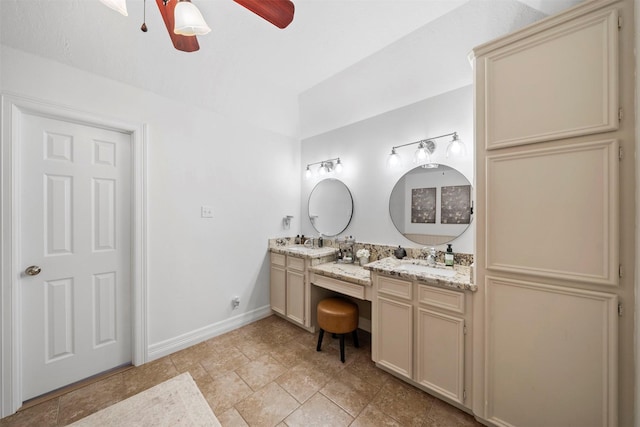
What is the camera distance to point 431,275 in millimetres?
1655

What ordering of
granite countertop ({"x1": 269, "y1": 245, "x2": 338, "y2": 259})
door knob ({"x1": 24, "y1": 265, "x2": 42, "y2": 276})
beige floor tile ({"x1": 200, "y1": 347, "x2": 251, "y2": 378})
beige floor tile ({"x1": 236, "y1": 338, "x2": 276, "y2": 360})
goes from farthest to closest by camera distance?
granite countertop ({"x1": 269, "y1": 245, "x2": 338, "y2": 259}) < beige floor tile ({"x1": 236, "y1": 338, "x2": 276, "y2": 360}) < beige floor tile ({"x1": 200, "y1": 347, "x2": 251, "y2": 378}) < door knob ({"x1": 24, "y1": 265, "x2": 42, "y2": 276})

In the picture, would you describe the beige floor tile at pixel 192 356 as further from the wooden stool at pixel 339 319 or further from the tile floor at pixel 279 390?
the wooden stool at pixel 339 319

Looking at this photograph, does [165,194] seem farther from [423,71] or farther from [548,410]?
[548,410]

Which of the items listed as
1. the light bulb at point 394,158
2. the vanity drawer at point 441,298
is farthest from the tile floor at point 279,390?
the light bulb at point 394,158

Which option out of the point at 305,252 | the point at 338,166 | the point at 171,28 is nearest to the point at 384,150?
the point at 338,166

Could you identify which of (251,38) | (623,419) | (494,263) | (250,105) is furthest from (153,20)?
(623,419)

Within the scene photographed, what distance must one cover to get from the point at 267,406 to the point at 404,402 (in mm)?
996

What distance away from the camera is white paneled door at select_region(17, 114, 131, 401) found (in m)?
1.64

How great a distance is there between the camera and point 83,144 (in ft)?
5.98

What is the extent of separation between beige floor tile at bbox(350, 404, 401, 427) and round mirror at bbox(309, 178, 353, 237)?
179 cm

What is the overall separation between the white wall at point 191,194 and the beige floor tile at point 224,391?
72 cm

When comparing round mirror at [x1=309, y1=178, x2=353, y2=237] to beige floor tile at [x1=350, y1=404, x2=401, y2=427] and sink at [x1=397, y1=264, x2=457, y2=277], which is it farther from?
beige floor tile at [x1=350, y1=404, x2=401, y2=427]

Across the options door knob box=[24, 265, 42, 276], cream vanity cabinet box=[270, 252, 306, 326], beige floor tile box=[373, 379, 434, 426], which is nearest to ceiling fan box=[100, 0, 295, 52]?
door knob box=[24, 265, 42, 276]

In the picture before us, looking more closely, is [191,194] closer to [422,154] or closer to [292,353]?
[292,353]
